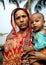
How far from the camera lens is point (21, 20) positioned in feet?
6.27

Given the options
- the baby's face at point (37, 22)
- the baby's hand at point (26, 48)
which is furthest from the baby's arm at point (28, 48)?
the baby's face at point (37, 22)

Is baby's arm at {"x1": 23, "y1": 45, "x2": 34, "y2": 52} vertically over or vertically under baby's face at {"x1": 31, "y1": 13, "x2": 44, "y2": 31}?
under

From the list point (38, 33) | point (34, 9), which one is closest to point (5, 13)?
point (34, 9)

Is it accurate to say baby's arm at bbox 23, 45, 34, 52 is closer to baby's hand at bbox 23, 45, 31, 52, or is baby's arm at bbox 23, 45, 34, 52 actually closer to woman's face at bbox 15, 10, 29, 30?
baby's hand at bbox 23, 45, 31, 52

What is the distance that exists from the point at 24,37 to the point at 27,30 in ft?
0.19

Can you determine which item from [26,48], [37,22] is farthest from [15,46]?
[37,22]

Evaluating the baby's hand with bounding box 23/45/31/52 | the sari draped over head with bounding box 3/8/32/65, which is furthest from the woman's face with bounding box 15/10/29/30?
the baby's hand with bounding box 23/45/31/52

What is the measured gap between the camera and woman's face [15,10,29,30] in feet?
6.30

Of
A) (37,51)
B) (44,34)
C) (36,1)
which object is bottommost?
(37,51)

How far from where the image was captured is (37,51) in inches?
72.7

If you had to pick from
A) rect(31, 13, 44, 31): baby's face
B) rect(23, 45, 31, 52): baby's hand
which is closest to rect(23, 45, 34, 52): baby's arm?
rect(23, 45, 31, 52): baby's hand

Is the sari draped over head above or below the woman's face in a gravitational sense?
below

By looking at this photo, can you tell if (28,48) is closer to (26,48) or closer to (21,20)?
(26,48)

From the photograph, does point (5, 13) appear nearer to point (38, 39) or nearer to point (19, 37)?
point (19, 37)
